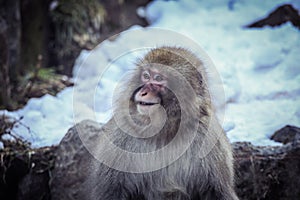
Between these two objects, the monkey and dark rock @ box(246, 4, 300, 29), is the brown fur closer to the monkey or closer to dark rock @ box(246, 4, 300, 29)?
the monkey

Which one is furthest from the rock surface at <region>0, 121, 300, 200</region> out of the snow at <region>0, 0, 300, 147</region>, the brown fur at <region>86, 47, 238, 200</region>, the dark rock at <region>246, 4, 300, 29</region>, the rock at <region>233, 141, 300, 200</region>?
the dark rock at <region>246, 4, 300, 29</region>

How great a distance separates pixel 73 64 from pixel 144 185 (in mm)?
3846

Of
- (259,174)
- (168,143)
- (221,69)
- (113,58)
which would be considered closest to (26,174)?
(168,143)

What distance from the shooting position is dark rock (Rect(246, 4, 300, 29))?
6.77 m

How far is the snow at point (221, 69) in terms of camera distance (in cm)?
493

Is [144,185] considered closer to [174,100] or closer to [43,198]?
[174,100]

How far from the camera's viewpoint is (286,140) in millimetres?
4496

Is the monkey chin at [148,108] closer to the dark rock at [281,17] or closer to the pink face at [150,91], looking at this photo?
the pink face at [150,91]

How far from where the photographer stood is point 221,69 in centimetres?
600

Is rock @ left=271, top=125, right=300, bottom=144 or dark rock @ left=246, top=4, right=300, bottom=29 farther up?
dark rock @ left=246, top=4, right=300, bottom=29

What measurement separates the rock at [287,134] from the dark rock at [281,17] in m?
2.56

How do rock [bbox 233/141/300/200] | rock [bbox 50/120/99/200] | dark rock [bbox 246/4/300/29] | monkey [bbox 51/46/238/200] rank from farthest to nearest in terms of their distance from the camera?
dark rock [bbox 246/4/300/29] → rock [bbox 50/120/99/200] → rock [bbox 233/141/300/200] → monkey [bbox 51/46/238/200]

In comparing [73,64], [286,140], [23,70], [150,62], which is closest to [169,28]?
[73,64]

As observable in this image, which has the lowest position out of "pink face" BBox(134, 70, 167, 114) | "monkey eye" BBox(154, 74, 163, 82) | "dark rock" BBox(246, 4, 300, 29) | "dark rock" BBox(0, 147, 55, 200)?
"dark rock" BBox(0, 147, 55, 200)
